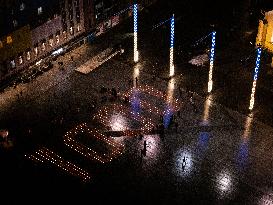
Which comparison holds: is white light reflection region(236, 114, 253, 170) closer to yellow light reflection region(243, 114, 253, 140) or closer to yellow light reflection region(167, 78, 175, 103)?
yellow light reflection region(243, 114, 253, 140)

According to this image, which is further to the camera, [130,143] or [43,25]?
[43,25]

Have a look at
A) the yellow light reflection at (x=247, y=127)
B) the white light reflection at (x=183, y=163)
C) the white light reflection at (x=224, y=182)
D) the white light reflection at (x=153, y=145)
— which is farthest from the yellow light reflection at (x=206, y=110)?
the white light reflection at (x=224, y=182)

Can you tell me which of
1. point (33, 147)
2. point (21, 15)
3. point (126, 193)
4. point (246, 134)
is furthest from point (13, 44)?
point (246, 134)

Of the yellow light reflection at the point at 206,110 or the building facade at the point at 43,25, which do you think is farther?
the building facade at the point at 43,25

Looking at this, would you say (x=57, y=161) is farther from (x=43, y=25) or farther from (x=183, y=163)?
(x=43, y=25)

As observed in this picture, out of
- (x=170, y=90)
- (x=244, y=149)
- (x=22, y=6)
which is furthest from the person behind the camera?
(x=170, y=90)

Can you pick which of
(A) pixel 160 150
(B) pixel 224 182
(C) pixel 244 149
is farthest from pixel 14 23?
(B) pixel 224 182

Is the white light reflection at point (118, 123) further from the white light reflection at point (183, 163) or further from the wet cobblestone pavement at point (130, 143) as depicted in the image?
the white light reflection at point (183, 163)
